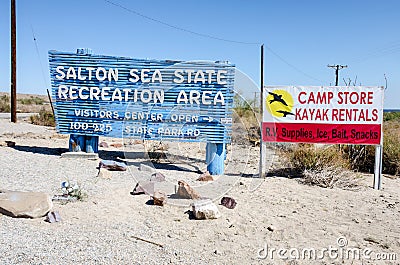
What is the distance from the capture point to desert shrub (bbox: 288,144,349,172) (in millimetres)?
10195

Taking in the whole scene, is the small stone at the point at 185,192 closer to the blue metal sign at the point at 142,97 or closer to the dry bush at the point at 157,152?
the blue metal sign at the point at 142,97

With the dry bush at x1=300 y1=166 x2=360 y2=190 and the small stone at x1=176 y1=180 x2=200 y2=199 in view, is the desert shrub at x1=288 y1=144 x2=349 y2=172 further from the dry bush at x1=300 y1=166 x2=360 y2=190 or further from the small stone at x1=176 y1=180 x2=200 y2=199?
the small stone at x1=176 y1=180 x2=200 y2=199

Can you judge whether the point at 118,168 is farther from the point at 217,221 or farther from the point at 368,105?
the point at 368,105

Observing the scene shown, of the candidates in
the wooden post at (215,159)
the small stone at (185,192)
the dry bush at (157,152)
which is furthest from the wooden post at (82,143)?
the small stone at (185,192)

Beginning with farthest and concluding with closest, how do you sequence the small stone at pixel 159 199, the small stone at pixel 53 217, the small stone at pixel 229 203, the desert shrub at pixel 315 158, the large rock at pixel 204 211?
the desert shrub at pixel 315 158 < the small stone at pixel 229 203 < the small stone at pixel 159 199 < the large rock at pixel 204 211 < the small stone at pixel 53 217

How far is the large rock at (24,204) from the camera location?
230 inches

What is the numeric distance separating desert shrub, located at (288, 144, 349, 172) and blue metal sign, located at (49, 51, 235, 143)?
1806 mm

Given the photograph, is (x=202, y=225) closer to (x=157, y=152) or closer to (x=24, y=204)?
(x=24, y=204)

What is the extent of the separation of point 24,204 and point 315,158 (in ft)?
22.5

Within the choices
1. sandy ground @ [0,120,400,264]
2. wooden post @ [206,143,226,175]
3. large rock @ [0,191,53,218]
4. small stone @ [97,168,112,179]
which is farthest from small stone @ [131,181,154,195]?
wooden post @ [206,143,226,175]

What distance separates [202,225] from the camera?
6375mm

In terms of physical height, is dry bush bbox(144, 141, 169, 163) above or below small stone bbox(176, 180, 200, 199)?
above

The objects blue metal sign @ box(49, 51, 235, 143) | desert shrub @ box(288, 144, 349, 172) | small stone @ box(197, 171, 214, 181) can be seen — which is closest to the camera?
small stone @ box(197, 171, 214, 181)

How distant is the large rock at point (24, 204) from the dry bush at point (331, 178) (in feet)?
19.7
